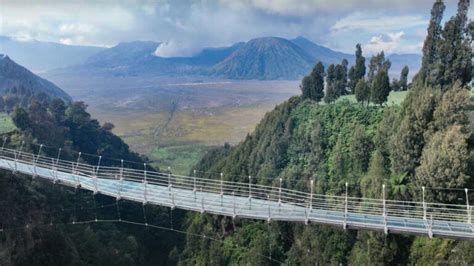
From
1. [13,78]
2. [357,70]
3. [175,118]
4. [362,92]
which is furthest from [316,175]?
[13,78]

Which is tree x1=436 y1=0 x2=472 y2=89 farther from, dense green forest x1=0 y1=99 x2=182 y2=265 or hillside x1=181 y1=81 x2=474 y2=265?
dense green forest x1=0 y1=99 x2=182 y2=265

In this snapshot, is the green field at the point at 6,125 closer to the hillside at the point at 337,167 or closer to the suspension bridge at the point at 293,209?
the hillside at the point at 337,167

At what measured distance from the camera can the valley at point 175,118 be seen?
7719 cm

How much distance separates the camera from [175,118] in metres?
99.9

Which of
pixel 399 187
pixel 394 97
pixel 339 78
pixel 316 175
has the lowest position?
pixel 316 175

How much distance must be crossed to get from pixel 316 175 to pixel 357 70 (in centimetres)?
1347

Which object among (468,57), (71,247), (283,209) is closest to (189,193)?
(283,209)

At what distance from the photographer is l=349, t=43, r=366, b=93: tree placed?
3916 centimetres

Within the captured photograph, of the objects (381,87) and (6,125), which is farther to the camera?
(6,125)

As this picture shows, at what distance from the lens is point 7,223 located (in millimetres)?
21672

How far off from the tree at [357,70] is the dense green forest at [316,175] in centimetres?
10

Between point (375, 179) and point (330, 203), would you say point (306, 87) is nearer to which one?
point (375, 179)

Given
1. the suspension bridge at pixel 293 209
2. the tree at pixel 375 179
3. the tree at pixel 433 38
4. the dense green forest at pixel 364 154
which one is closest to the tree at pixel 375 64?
the dense green forest at pixel 364 154

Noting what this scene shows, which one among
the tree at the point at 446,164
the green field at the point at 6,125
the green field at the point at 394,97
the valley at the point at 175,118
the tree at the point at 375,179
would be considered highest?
the green field at the point at 394,97
